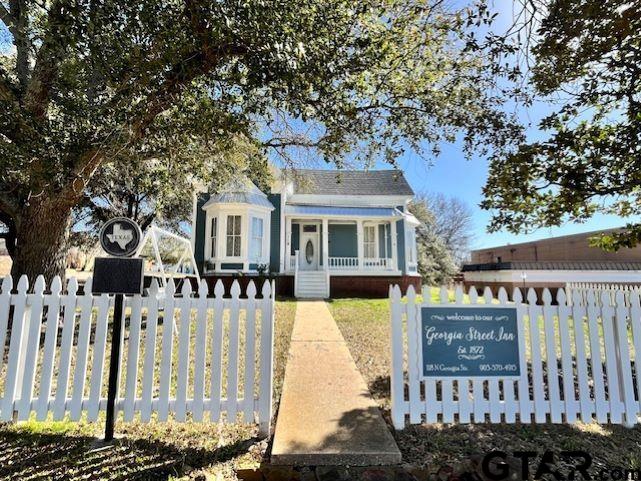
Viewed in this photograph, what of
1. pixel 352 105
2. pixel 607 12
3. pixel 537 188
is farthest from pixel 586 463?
pixel 352 105

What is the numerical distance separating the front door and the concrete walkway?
37.1 ft

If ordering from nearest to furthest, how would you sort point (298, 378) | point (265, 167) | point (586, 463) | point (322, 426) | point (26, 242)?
point (586, 463), point (322, 426), point (298, 378), point (26, 242), point (265, 167)

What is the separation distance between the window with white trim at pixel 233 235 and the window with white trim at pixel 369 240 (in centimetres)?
628

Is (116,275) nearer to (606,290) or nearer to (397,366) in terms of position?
(397,366)

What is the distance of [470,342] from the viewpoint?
11.9ft

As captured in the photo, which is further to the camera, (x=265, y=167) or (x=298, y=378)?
(x=265, y=167)

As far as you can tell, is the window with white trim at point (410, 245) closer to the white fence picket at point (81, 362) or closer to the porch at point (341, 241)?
the porch at point (341, 241)

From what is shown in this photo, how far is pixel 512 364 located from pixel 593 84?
11.5 ft

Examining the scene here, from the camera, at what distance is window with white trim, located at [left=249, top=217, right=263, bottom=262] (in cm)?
1551

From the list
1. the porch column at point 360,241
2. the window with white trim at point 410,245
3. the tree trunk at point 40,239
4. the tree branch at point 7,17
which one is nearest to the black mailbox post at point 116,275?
the tree trunk at point 40,239

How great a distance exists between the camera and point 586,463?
2.95m

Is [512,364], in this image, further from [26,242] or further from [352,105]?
[26,242]

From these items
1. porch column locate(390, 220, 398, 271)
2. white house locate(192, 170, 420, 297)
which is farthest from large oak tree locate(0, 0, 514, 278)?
porch column locate(390, 220, 398, 271)

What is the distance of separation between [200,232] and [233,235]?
179cm
